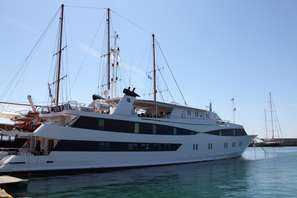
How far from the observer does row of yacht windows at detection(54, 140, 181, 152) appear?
1958 cm

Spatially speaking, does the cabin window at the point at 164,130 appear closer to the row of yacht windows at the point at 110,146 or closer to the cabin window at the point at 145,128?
the cabin window at the point at 145,128

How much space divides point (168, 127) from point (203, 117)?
22.5 ft

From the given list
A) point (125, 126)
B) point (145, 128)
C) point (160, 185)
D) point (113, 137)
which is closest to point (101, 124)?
point (113, 137)

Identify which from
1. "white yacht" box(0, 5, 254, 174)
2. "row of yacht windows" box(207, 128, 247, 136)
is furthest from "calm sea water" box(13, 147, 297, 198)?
"row of yacht windows" box(207, 128, 247, 136)

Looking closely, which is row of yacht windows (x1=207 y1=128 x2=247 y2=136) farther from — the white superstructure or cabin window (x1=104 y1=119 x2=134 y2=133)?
cabin window (x1=104 y1=119 x2=134 y2=133)

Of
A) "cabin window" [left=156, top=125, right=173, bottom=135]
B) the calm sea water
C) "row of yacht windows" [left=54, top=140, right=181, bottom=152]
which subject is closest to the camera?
the calm sea water

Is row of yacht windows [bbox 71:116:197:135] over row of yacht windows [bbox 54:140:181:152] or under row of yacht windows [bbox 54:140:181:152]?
over

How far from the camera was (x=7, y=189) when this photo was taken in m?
14.7

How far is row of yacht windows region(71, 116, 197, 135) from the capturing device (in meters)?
20.8

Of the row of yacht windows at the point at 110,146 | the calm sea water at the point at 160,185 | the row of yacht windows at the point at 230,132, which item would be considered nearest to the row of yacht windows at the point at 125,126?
the row of yacht windows at the point at 110,146

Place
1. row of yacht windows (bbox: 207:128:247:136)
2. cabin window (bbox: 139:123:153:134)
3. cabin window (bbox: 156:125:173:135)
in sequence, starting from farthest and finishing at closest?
row of yacht windows (bbox: 207:128:247:136) → cabin window (bbox: 156:125:173:135) → cabin window (bbox: 139:123:153:134)

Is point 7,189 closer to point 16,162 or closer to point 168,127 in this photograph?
point 16,162

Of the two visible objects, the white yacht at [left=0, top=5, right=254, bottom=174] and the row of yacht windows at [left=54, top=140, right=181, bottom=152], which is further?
the row of yacht windows at [left=54, top=140, right=181, bottom=152]

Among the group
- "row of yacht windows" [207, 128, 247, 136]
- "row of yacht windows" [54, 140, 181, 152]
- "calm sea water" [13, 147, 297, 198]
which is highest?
"row of yacht windows" [207, 128, 247, 136]
